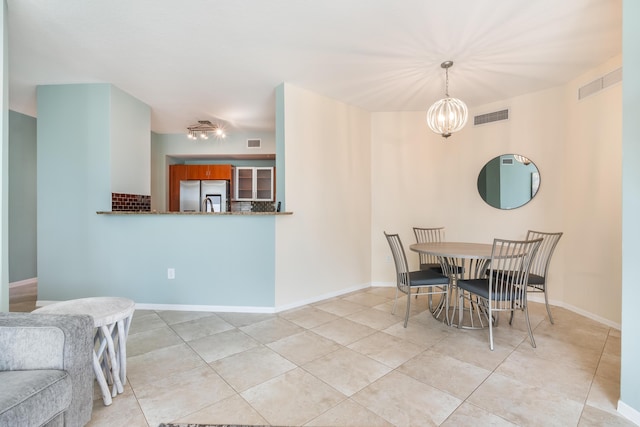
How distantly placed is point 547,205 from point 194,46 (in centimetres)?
416

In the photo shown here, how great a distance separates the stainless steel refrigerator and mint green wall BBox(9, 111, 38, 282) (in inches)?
82.7

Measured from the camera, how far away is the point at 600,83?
2.82 metres

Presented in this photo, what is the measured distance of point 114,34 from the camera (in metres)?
2.30

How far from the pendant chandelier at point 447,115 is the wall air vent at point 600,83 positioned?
137cm

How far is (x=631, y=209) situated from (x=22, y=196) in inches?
264

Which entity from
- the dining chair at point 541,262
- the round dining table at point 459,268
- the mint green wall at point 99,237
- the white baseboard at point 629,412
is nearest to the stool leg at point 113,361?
the mint green wall at point 99,237

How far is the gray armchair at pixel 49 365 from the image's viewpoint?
1.13 meters

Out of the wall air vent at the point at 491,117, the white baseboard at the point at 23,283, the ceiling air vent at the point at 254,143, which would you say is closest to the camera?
the wall air vent at the point at 491,117

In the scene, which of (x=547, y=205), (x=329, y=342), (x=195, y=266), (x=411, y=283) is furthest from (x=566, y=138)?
(x=195, y=266)

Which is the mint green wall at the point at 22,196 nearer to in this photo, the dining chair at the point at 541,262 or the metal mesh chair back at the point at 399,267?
the metal mesh chair back at the point at 399,267

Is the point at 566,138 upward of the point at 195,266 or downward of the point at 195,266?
upward

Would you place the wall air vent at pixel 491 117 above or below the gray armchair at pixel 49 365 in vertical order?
above

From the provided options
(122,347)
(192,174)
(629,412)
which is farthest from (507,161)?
(192,174)

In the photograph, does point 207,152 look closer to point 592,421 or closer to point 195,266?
point 195,266
